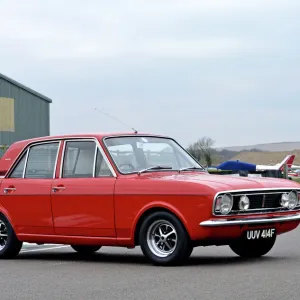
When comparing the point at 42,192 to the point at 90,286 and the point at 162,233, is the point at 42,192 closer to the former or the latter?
the point at 162,233

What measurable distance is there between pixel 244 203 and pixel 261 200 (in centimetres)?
30

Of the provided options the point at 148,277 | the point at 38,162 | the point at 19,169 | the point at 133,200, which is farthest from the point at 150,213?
the point at 19,169

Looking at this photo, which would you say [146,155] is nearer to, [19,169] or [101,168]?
[101,168]

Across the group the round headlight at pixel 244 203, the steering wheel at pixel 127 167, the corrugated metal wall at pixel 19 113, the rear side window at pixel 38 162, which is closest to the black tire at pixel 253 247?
the round headlight at pixel 244 203

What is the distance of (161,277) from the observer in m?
Result: 8.85

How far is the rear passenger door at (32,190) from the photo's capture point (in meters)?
11.5

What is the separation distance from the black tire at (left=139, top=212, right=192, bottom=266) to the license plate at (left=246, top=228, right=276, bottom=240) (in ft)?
2.31

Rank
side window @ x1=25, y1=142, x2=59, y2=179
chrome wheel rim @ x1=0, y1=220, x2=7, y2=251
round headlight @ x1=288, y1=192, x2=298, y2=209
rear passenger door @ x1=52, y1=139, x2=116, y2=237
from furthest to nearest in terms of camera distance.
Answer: chrome wheel rim @ x1=0, y1=220, x2=7, y2=251, side window @ x1=25, y1=142, x2=59, y2=179, rear passenger door @ x1=52, y1=139, x2=116, y2=237, round headlight @ x1=288, y1=192, x2=298, y2=209

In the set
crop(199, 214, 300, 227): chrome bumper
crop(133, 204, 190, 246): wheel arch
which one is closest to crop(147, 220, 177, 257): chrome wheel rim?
crop(133, 204, 190, 246): wheel arch

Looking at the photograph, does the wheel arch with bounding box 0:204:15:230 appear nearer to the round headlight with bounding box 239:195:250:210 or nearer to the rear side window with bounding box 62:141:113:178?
the rear side window with bounding box 62:141:113:178

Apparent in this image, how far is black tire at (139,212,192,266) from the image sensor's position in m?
9.81

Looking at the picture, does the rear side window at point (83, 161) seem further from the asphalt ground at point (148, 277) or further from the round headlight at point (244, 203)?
the round headlight at point (244, 203)

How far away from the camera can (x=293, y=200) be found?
34.7ft

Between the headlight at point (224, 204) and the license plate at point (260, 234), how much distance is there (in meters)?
0.38
